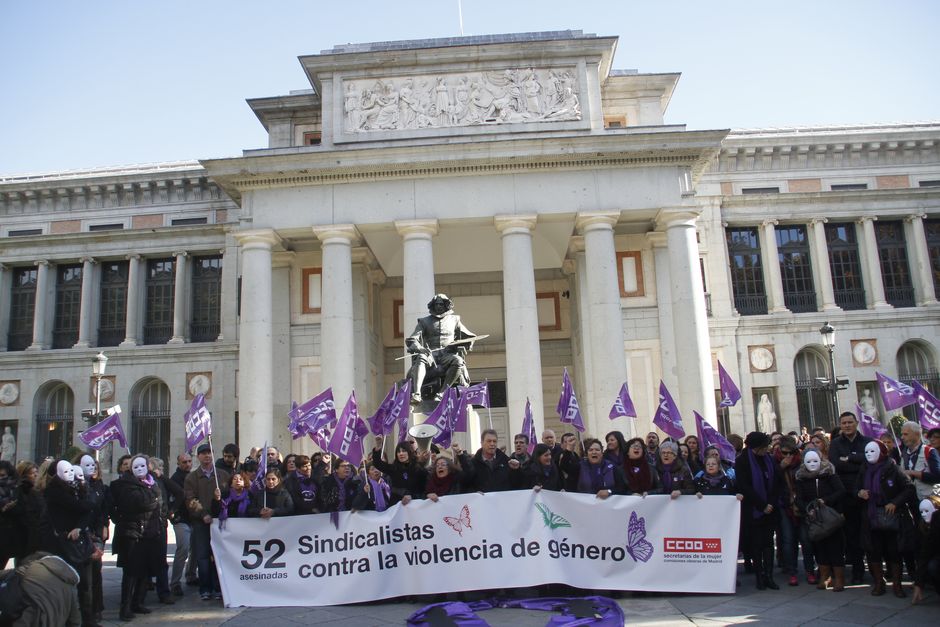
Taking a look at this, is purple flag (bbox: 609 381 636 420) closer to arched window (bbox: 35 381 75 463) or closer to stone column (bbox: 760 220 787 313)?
stone column (bbox: 760 220 787 313)

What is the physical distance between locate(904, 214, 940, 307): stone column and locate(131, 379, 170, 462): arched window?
34.4 m

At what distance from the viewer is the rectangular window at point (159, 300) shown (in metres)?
35.4

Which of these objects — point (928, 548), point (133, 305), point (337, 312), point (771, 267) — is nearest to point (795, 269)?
point (771, 267)

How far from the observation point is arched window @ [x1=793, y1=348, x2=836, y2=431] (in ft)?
109

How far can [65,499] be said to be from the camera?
8.09 metres

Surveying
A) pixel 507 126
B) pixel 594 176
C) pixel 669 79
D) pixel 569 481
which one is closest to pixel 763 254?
pixel 669 79

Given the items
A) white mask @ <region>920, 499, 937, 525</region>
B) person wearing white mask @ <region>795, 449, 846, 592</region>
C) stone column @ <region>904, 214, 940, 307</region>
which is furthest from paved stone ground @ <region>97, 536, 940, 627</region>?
stone column @ <region>904, 214, 940, 307</region>

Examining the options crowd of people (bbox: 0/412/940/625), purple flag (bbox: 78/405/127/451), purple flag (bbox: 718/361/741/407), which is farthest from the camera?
purple flag (bbox: 718/361/741/407)

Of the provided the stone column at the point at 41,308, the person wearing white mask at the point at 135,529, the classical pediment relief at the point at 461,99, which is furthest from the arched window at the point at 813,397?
the stone column at the point at 41,308

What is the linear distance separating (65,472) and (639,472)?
6.78 metres

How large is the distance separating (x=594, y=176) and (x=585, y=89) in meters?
3.05

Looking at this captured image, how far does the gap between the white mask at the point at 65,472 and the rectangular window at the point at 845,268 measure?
33.2 metres

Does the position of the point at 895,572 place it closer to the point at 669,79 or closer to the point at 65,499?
the point at 65,499

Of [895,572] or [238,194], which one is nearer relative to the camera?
[895,572]
